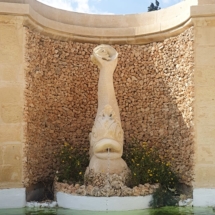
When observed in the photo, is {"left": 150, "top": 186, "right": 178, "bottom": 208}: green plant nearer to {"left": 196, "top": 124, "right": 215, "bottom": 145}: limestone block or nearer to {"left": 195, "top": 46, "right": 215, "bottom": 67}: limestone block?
{"left": 196, "top": 124, "right": 215, "bottom": 145}: limestone block

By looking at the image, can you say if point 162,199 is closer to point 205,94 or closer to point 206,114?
point 206,114

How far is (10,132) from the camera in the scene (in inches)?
273

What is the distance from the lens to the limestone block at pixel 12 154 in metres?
6.89

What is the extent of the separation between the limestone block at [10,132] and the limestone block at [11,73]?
0.81 metres

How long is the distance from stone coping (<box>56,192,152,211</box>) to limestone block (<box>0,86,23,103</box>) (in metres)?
1.90

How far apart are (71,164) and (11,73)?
2091 millimetres

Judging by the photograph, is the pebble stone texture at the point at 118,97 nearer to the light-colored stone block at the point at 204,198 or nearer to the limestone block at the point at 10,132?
the limestone block at the point at 10,132

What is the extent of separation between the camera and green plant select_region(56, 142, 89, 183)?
7.46 metres

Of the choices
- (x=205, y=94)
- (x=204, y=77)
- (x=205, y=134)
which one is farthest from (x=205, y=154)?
(x=204, y=77)

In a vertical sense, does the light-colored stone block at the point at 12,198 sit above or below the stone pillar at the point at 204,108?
below

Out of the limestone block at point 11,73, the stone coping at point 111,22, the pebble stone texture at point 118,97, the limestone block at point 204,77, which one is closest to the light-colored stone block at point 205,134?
the pebble stone texture at point 118,97

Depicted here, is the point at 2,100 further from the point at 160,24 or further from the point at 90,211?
the point at 160,24

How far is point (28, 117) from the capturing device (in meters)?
7.21

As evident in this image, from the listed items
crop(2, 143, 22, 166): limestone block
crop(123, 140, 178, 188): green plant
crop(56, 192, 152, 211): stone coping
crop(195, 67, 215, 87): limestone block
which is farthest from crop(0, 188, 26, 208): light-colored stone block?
crop(195, 67, 215, 87): limestone block
